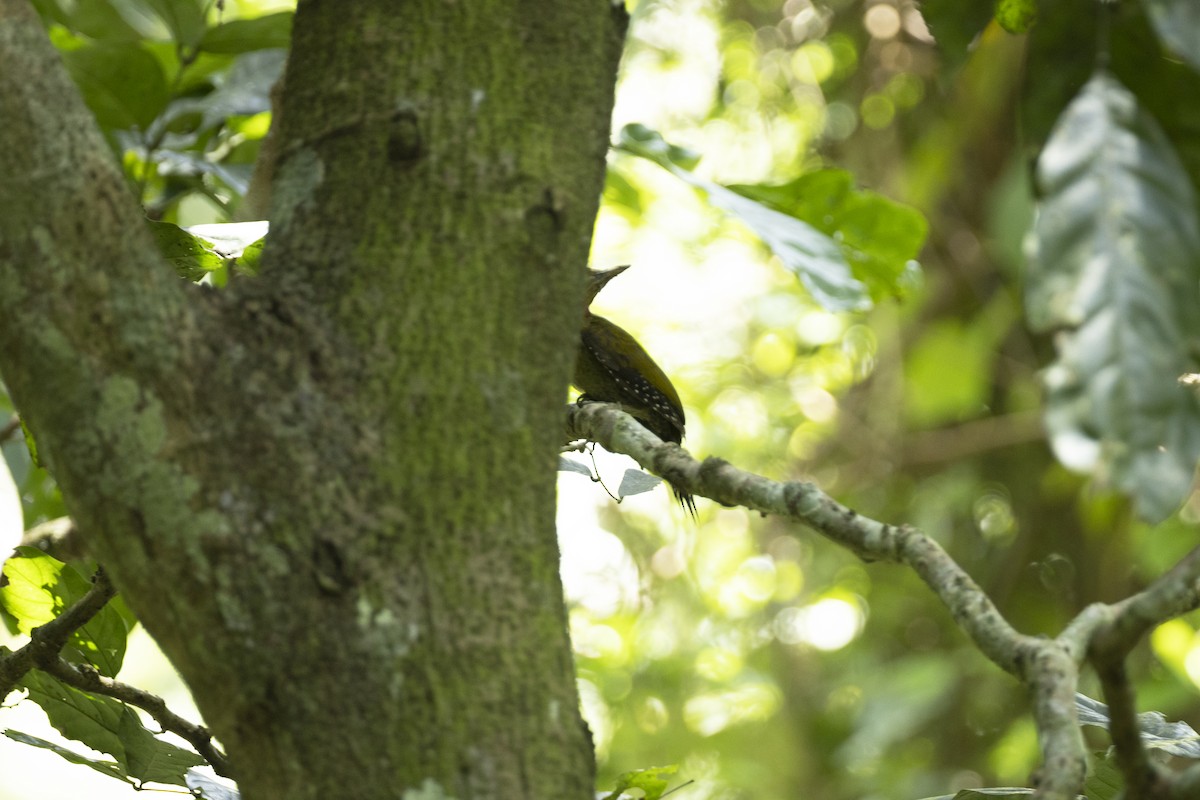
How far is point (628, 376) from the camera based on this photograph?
2879mm

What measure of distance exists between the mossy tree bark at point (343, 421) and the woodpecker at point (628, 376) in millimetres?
1932

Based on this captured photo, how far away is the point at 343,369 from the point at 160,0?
5.00 ft

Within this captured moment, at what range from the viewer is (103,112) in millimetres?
1932

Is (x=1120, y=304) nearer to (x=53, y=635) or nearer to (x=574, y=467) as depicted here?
(x=574, y=467)

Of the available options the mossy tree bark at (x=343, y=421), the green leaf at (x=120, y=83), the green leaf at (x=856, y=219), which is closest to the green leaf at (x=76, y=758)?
the mossy tree bark at (x=343, y=421)

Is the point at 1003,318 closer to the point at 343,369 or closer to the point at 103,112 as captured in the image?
the point at 103,112

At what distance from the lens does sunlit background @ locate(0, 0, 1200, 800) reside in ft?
15.3

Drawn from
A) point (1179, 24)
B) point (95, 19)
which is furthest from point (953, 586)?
point (95, 19)

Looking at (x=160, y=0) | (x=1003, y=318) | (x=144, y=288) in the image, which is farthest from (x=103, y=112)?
(x=1003, y=318)

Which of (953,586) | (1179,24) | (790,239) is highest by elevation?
(790,239)

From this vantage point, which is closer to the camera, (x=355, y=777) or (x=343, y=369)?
(x=355, y=777)

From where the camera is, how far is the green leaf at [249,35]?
205cm

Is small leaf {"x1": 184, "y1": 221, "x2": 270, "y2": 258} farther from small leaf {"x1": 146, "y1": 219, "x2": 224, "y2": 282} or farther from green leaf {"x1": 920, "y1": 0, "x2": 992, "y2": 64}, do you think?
green leaf {"x1": 920, "y1": 0, "x2": 992, "y2": 64}

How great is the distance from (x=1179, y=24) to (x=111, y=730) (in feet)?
4.15
